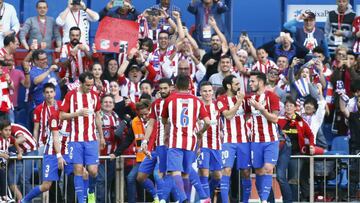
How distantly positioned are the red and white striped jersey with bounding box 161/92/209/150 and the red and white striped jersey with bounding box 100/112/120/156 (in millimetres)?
2267

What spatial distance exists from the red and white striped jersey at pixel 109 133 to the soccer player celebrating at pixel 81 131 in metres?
1.04

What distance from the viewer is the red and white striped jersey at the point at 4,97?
24219 millimetres

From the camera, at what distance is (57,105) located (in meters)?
23.4

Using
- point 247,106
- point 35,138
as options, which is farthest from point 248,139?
point 35,138

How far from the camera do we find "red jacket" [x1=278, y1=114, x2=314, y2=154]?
23.4m

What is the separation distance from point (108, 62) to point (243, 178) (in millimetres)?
4082

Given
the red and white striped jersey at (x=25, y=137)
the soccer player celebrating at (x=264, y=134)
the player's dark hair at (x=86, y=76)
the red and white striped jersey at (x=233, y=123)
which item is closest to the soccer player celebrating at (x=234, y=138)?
the red and white striped jersey at (x=233, y=123)

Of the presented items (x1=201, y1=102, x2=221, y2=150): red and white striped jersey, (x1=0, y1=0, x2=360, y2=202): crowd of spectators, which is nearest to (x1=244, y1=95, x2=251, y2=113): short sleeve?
(x1=201, y1=102, x2=221, y2=150): red and white striped jersey

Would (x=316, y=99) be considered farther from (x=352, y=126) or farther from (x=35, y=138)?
(x=35, y=138)

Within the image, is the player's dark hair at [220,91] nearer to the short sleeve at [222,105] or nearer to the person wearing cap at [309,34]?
the short sleeve at [222,105]

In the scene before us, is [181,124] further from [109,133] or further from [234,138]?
[109,133]

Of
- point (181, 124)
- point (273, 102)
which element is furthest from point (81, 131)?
point (273, 102)

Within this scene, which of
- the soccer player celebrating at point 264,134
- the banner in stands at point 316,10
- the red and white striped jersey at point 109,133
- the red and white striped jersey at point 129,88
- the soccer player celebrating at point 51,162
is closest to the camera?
the soccer player celebrating at point 264,134

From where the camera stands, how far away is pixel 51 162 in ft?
74.7
